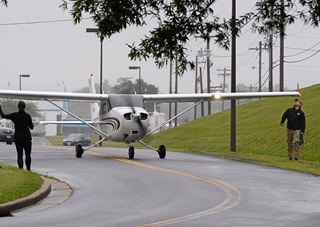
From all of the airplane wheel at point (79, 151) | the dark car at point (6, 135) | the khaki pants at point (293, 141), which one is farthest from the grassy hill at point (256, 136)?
the dark car at point (6, 135)

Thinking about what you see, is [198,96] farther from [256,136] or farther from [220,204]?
[220,204]

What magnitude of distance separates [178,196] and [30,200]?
118 inches

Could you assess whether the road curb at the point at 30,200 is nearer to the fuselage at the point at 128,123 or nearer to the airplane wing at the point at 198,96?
the fuselage at the point at 128,123

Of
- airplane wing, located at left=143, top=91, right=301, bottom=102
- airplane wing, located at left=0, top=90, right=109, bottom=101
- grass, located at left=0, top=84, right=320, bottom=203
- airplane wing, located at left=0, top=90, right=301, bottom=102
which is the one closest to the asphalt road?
grass, located at left=0, top=84, right=320, bottom=203

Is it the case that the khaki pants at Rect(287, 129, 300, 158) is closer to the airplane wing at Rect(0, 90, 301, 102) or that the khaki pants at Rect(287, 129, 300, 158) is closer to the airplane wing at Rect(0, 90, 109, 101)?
the airplane wing at Rect(0, 90, 301, 102)

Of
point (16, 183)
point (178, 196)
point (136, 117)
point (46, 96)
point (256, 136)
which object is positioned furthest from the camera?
point (256, 136)

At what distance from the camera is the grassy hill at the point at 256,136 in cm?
3581

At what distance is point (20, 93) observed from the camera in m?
32.3

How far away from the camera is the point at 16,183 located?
18.2m

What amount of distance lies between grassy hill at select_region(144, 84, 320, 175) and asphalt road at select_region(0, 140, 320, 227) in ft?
11.7

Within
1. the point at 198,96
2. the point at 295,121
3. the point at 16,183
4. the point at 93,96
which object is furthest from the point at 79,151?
the point at 16,183

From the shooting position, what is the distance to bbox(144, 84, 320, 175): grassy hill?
35812 millimetres

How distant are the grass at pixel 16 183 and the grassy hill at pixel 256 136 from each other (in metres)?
8.37

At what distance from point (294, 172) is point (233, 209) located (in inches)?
396
